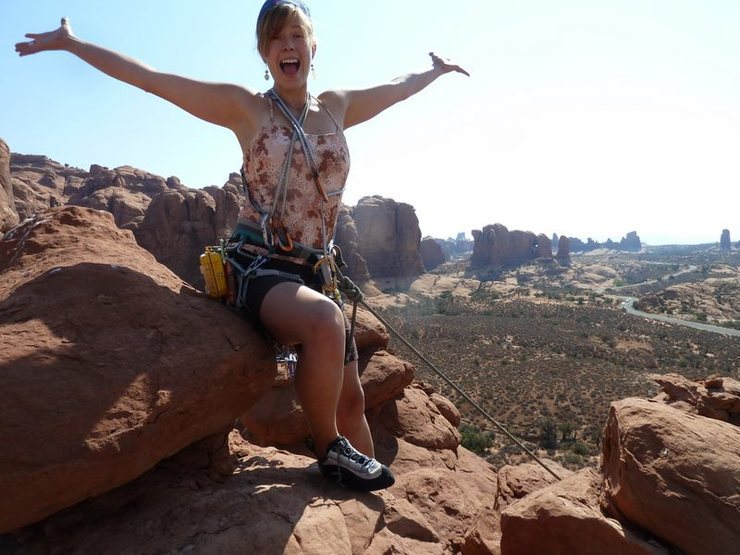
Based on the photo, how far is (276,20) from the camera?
2602 mm

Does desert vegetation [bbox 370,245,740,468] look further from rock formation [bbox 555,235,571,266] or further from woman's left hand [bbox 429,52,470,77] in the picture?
A: rock formation [bbox 555,235,571,266]

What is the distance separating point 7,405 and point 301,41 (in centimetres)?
224

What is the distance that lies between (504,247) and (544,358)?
219 feet

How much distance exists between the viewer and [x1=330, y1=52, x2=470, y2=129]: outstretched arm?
3.16 meters

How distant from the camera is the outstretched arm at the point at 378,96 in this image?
3158 millimetres

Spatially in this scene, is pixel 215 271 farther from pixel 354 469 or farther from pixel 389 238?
pixel 389 238

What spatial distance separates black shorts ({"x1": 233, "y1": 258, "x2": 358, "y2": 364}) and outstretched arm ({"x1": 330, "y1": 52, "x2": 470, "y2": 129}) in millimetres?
1068

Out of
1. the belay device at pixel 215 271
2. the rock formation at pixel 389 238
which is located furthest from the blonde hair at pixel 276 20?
the rock formation at pixel 389 238

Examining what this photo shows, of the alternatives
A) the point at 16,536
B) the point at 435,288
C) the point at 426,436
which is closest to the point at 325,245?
the point at 16,536

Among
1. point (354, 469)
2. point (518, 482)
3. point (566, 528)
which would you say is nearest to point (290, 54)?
point (354, 469)

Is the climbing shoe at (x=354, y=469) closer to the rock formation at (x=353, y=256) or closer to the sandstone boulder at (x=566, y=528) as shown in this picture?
the sandstone boulder at (x=566, y=528)

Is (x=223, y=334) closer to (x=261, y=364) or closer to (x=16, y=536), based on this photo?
(x=261, y=364)

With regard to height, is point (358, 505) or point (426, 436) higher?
point (358, 505)

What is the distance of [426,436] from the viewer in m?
8.01
